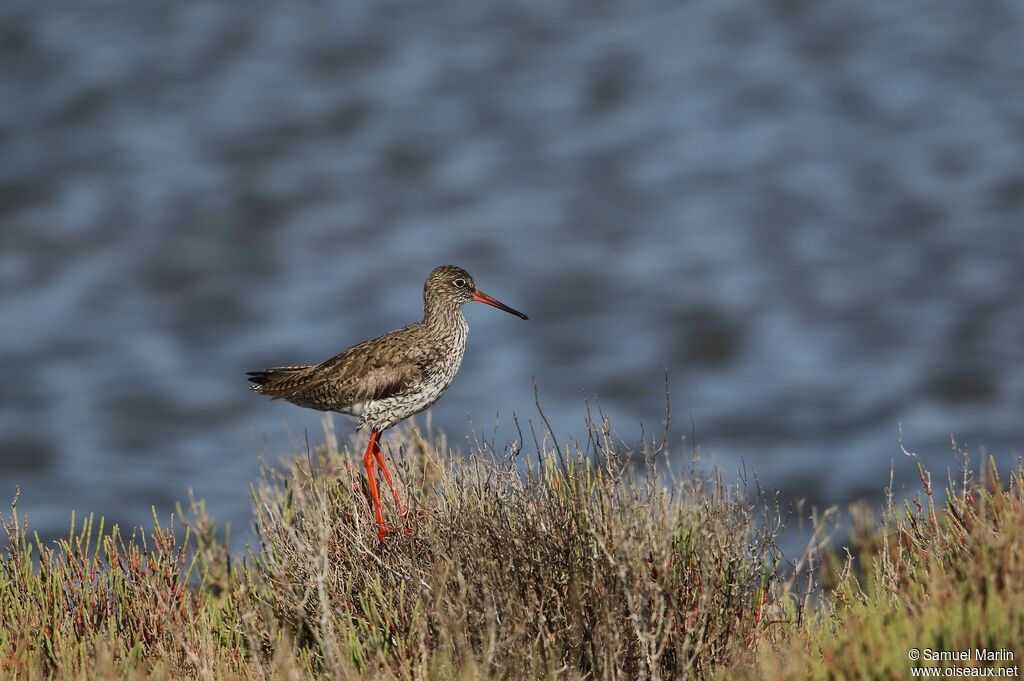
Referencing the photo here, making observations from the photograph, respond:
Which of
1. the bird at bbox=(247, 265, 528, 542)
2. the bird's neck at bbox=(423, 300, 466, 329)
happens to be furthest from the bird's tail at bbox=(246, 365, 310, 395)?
the bird's neck at bbox=(423, 300, 466, 329)

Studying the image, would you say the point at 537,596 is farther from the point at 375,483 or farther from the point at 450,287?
the point at 450,287

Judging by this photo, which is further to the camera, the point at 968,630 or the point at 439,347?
the point at 439,347

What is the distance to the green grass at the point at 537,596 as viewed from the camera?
21.9ft

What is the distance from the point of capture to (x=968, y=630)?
6074 mm

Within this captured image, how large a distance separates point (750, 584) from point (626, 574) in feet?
3.29

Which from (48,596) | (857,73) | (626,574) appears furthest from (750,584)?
(857,73)

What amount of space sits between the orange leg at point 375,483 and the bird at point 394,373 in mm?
11

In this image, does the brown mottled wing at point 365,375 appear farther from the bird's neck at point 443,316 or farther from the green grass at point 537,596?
the green grass at point 537,596

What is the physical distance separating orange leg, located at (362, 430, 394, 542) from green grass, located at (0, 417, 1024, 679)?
0.10 metres

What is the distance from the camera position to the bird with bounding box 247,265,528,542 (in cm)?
962

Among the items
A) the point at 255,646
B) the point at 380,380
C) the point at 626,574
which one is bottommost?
the point at 255,646

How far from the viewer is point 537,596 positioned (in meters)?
7.25

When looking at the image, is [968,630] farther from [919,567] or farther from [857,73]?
[857,73]

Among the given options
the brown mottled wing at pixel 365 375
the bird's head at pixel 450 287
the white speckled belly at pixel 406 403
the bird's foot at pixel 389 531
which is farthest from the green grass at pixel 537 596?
the bird's head at pixel 450 287
